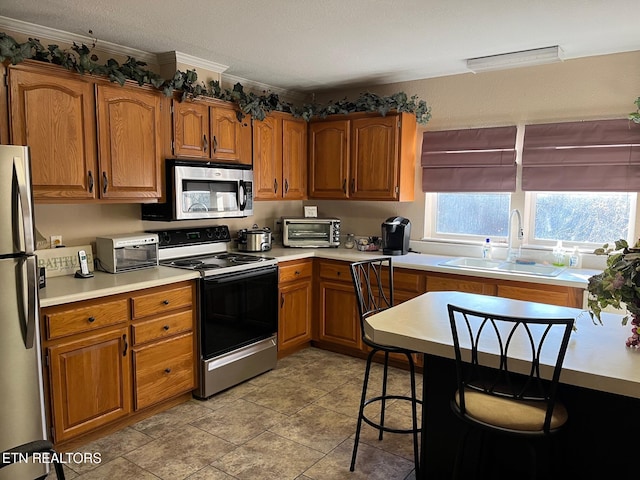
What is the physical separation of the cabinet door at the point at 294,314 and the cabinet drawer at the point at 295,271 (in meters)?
0.05

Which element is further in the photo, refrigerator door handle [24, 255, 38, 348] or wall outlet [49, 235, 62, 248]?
wall outlet [49, 235, 62, 248]

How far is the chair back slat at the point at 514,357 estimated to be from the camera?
1.56 m

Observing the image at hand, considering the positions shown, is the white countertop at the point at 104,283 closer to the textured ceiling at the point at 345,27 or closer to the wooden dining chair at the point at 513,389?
the textured ceiling at the point at 345,27

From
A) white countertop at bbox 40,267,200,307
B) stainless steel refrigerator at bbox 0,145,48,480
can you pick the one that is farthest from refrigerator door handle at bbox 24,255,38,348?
white countertop at bbox 40,267,200,307

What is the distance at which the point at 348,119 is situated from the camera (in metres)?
4.27

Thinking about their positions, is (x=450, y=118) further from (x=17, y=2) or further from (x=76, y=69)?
(x=17, y=2)

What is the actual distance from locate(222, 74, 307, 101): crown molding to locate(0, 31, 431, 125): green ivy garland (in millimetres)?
81

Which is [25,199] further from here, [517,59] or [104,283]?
[517,59]

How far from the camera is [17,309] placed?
2227mm

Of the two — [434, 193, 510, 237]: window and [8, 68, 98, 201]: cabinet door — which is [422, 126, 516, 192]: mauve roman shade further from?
[8, 68, 98, 201]: cabinet door

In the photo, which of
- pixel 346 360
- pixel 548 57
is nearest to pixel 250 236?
pixel 346 360

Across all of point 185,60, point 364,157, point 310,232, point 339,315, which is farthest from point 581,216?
point 185,60

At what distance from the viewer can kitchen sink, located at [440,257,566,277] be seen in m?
3.50

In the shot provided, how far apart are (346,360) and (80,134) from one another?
2.67 meters
